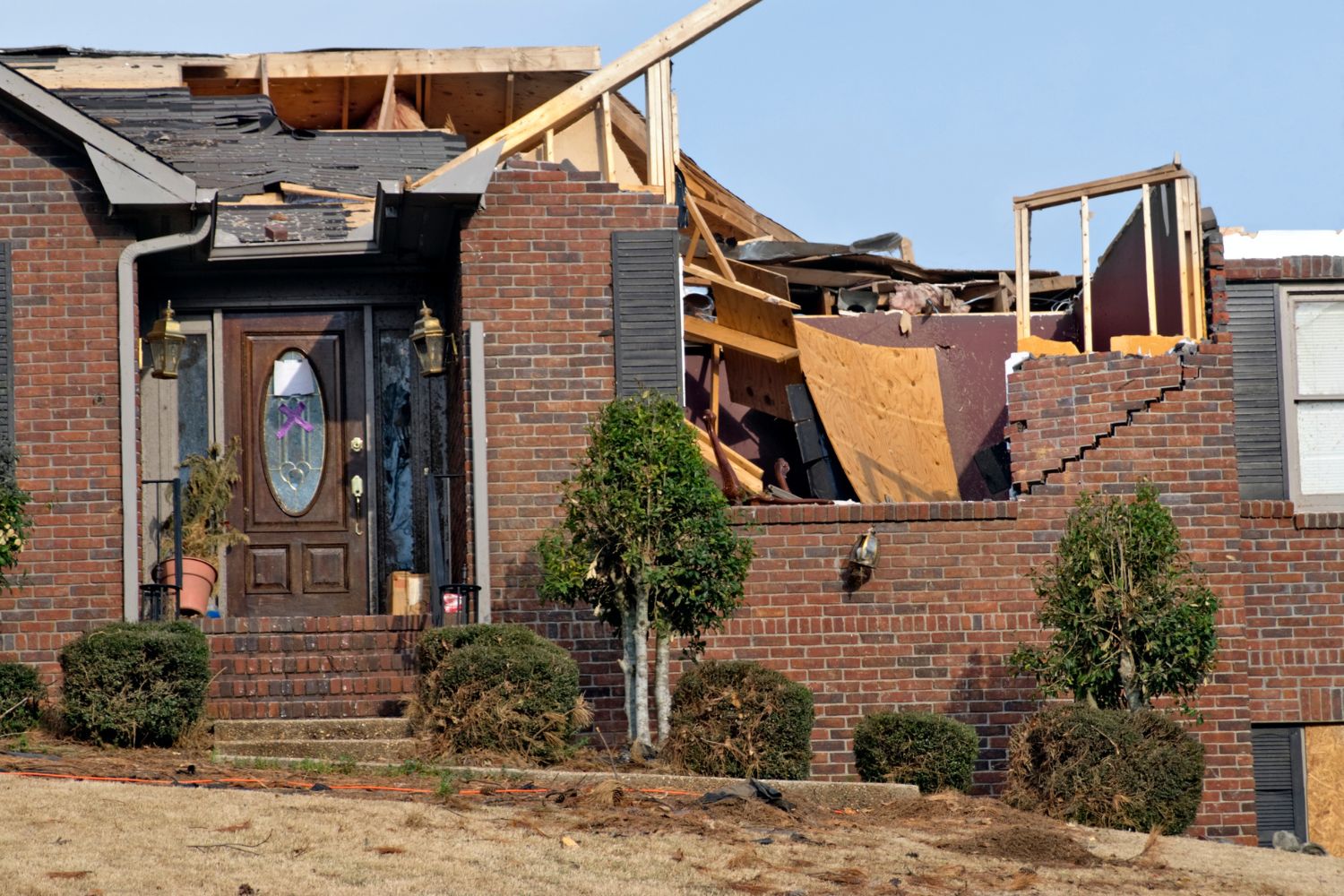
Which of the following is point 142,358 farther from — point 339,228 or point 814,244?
point 814,244

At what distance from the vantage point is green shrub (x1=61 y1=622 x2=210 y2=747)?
10.4 meters

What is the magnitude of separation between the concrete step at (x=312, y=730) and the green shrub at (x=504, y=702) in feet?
1.29

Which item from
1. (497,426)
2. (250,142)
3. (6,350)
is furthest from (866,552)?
(250,142)

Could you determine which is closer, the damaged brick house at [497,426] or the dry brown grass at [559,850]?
the dry brown grass at [559,850]

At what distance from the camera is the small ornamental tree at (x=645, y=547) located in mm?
10711

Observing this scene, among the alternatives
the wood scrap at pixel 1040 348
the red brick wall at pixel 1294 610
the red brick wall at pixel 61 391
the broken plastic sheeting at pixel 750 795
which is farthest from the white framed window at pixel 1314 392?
the red brick wall at pixel 61 391

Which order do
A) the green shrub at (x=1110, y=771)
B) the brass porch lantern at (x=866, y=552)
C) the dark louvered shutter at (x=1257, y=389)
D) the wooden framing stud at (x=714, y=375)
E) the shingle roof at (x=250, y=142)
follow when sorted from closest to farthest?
the green shrub at (x=1110, y=771) < the brass porch lantern at (x=866, y=552) < the dark louvered shutter at (x=1257, y=389) < the shingle roof at (x=250, y=142) < the wooden framing stud at (x=714, y=375)

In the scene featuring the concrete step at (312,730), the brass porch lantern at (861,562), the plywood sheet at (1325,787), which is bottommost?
the plywood sheet at (1325,787)

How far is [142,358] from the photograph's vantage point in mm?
13250

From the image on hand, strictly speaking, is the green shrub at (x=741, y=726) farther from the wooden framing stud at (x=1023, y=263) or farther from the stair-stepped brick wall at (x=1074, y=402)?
the wooden framing stud at (x=1023, y=263)

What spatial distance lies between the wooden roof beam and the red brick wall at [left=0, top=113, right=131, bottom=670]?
2586 millimetres

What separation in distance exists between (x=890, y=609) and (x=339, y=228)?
192 inches

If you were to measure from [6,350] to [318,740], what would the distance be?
3663mm

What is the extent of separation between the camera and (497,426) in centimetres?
1231
